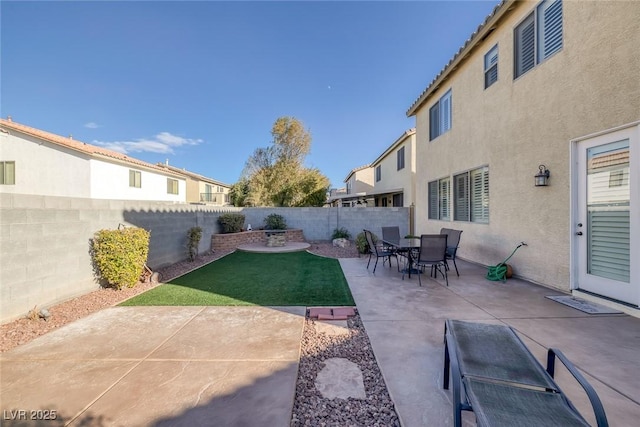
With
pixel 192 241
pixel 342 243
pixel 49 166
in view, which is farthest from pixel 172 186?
pixel 342 243

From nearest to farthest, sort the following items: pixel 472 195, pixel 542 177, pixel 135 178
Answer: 1. pixel 542 177
2. pixel 472 195
3. pixel 135 178

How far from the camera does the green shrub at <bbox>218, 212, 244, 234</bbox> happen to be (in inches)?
528

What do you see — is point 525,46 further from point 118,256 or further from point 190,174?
point 190,174

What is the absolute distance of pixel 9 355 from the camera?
10.8ft

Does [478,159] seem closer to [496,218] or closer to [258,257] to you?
[496,218]

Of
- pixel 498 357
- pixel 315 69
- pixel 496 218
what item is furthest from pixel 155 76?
pixel 498 357

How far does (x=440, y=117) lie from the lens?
11.1m

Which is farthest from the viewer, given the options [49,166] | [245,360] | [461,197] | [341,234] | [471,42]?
[49,166]

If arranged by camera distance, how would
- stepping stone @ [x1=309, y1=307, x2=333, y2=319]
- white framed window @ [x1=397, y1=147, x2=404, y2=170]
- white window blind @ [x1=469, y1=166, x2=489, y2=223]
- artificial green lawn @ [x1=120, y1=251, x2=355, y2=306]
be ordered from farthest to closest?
1. white framed window @ [x1=397, y1=147, x2=404, y2=170]
2. white window blind @ [x1=469, y1=166, x2=489, y2=223]
3. artificial green lawn @ [x1=120, y1=251, x2=355, y2=306]
4. stepping stone @ [x1=309, y1=307, x2=333, y2=319]

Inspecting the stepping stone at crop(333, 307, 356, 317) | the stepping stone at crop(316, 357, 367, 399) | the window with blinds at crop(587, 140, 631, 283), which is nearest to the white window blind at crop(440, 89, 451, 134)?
the window with blinds at crop(587, 140, 631, 283)

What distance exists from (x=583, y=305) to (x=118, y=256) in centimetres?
900

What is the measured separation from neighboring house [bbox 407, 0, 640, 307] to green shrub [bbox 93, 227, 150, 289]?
9112 mm

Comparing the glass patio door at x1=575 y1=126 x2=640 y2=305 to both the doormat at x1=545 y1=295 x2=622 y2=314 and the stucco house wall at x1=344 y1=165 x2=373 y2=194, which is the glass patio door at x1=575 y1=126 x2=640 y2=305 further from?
the stucco house wall at x1=344 y1=165 x2=373 y2=194

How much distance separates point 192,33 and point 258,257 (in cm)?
903
